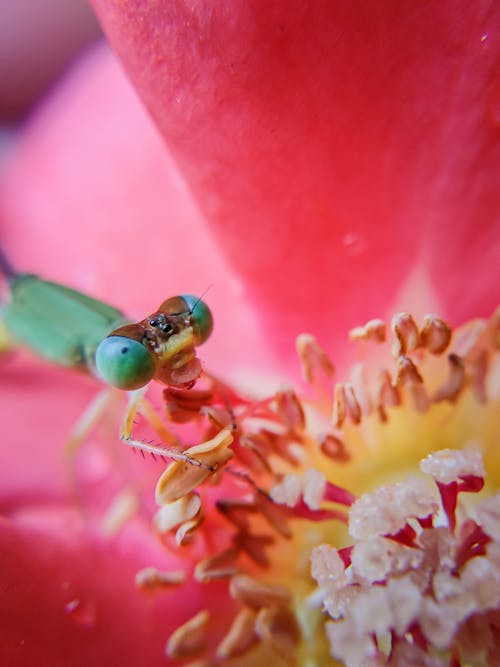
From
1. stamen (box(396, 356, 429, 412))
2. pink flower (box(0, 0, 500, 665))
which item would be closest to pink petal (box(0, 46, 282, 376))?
pink flower (box(0, 0, 500, 665))

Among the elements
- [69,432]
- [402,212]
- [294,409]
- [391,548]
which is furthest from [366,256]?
[69,432]

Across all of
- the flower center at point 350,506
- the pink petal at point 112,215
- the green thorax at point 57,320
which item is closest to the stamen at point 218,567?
the flower center at point 350,506

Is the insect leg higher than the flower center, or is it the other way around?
the insect leg

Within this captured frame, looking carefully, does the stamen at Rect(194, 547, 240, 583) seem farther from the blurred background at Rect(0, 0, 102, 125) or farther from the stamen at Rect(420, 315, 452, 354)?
the blurred background at Rect(0, 0, 102, 125)

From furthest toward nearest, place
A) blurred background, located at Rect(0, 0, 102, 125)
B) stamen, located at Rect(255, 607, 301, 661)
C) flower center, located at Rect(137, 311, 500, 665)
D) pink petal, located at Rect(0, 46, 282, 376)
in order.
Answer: blurred background, located at Rect(0, 0, 102, 125) < pink petal, located at Rect(0, 46, 282, 376) < stamen, located at Rect(255, 607, 301, 661) < flower center, located at Rect(137, 311, 500, 665)

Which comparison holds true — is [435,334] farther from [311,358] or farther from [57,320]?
[57,320]

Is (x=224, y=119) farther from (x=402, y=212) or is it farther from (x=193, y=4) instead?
(x=402, y=212)

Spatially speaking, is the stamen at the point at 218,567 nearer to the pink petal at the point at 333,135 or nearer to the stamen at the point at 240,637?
the stamen at the point at 240,637

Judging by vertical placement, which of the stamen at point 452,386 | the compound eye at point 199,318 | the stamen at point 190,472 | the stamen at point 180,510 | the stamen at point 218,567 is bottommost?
the stamen at point 218,567
